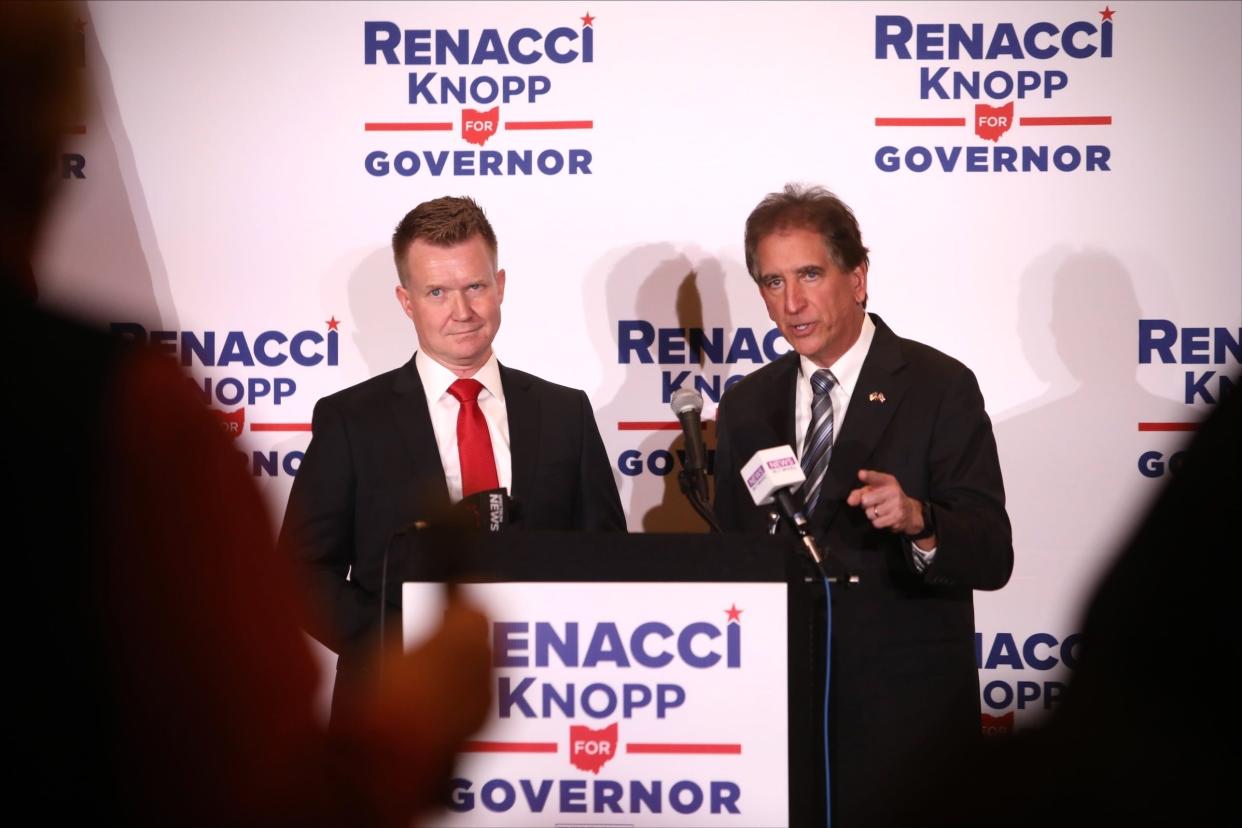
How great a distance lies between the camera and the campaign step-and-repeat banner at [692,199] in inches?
159

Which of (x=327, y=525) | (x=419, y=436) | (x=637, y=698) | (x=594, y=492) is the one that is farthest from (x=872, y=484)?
(x=327, y=525)

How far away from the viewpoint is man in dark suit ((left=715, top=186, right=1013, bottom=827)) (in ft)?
8.70

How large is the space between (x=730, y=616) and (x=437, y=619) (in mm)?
464

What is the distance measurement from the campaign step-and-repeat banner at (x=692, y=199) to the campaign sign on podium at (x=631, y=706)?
2.13m

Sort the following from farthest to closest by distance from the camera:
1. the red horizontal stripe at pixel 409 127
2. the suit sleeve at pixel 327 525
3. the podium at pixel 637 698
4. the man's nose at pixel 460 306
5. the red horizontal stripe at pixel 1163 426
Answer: the red horizontal stripe at pixel 409 127
the red horizontal stripe at pixel 1163 426
the man's nose at pixel 460 306
the suit sleeve at pixel 327 525
the podium at pixel 637 698

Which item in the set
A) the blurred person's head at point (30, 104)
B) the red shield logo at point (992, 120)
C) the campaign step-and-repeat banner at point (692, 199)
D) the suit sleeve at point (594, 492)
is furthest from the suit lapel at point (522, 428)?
the blurred person's head at point (30, 104)

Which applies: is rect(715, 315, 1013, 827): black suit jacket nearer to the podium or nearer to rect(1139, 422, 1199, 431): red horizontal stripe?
the podium

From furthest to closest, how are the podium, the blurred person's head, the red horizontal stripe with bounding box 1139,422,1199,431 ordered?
the red horizontal stripe with bounding box 1139,422,1199,431 → the podium → the blurred person's head

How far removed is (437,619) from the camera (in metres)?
1.94

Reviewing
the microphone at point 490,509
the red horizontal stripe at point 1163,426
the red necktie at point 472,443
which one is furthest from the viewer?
the red horizontal stripe at point 1163,426

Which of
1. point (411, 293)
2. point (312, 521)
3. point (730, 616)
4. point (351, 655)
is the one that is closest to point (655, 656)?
point (730, 616)

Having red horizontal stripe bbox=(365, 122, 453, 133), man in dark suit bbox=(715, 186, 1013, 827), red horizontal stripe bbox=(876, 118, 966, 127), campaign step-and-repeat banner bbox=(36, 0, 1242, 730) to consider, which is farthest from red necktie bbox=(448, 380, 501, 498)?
red horizontal stripe bbox=(876, 118, 966, 127)

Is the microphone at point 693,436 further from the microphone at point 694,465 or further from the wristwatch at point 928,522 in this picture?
the wristwatch at point 928,522

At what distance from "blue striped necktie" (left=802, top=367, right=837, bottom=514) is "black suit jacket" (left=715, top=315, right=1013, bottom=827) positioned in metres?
0.03
